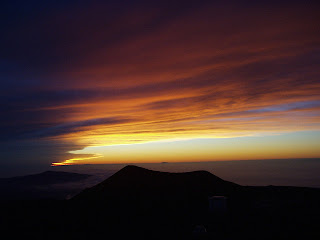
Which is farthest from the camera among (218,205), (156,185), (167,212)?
(156,185)

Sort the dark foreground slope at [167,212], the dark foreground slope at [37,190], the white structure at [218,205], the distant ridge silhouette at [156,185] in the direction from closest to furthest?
1. the dark foreground slope at [167,212]
2. the white structure at [218,205]
3. the distant ridge silhouette at [156,185]
4. the dark foreground slope at [37,190]

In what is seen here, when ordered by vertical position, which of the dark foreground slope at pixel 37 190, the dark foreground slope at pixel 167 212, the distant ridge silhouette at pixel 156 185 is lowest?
the dark foreground slope at pixel 37 190

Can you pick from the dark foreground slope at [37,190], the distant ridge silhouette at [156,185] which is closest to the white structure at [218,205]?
the distant ridge silhouette at [156,185]

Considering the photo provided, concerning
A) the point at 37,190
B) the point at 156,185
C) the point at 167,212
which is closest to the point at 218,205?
the point at 167,212

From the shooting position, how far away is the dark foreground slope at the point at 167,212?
14562 mm

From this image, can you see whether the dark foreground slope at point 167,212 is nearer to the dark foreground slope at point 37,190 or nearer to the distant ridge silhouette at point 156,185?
the distant ridge silhouette at point 156,185

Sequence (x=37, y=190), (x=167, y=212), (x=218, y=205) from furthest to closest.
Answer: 1. (x=37, y=190)
2. (x=167, y=212)
3. (x=218, y=205)

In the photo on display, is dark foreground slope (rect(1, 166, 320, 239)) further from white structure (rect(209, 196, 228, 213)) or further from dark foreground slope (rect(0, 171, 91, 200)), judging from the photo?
dark foreground slope (rect(0, 171, 91, 200))

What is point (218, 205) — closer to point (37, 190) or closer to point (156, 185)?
point (156, 185)

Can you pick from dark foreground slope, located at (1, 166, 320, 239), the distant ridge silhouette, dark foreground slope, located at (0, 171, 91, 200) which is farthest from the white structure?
dark foreground slope, located at (0, 171, 91, 200)

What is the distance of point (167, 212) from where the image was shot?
1866cm

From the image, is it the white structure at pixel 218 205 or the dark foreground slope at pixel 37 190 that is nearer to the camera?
the white structure at pixel 218 205

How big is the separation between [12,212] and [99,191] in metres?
7.12

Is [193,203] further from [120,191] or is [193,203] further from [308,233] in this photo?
[308,233]
